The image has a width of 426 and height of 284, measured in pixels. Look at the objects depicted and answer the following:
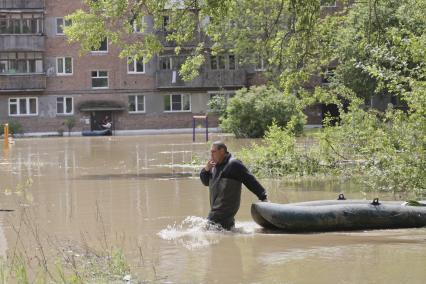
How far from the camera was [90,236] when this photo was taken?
456 inches

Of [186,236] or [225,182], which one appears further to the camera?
[186,236]

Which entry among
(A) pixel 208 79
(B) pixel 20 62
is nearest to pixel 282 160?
(A) pixel 208 79

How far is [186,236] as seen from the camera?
11406 mm

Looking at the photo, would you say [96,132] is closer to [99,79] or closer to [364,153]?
[99,79]

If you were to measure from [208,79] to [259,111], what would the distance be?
20039 millimetres

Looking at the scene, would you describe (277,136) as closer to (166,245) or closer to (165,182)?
(165,182)

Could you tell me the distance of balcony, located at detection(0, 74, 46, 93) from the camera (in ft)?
192

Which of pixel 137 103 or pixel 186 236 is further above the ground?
pixel 137 103

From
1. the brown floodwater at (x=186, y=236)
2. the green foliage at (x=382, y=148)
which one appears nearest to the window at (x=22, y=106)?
the brown floodwater at (x=186, y=236)

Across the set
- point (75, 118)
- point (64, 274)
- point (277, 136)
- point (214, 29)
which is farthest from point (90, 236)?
point (75, 118)

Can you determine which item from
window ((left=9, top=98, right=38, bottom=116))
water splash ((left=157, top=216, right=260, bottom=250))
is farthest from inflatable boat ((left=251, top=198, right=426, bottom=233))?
window ((left=9, top=98, right=38, bottom=116))

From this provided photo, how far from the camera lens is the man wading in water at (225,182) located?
36.8 feet

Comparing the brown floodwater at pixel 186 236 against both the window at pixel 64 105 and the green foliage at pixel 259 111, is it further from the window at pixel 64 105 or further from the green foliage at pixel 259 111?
the window at pixel 64 105

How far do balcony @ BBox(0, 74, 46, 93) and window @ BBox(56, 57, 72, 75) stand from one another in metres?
1.65
